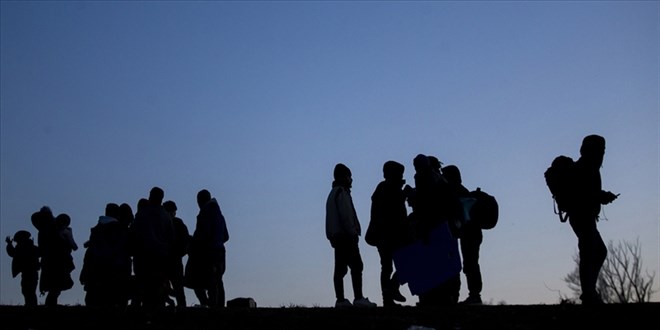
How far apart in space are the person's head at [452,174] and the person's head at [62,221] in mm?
6760

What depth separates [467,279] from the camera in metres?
12.4

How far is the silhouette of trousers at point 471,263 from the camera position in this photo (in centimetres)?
1240

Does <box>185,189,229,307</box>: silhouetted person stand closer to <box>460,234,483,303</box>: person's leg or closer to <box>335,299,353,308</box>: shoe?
<box>335,299,353,308</box>: shoe

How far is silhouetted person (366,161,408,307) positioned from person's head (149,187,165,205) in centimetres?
302

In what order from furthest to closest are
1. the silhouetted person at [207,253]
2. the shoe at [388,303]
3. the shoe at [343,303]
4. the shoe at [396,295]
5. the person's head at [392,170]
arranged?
the silhouetted person at [207,253]
the shoe at [343,303]
the person's head at [392,170]
the shoe at [396,295]
the shoe at [388,303]

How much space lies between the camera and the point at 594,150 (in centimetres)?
1184

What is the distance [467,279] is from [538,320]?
2.20 m

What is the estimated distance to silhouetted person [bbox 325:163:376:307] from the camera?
1368cm

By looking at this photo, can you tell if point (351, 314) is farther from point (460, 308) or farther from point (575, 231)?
point (575, 231)

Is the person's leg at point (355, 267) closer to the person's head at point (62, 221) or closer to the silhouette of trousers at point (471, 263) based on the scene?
the silhouette of trousers at point (471, 263)

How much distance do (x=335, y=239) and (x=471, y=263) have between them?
2.23m

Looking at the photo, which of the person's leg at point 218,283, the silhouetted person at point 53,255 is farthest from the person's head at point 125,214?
the silhouetted person at point 53,255

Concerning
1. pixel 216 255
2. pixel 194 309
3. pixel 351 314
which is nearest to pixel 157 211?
pixel 216 255

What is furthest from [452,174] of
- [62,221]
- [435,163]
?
[62,221]
